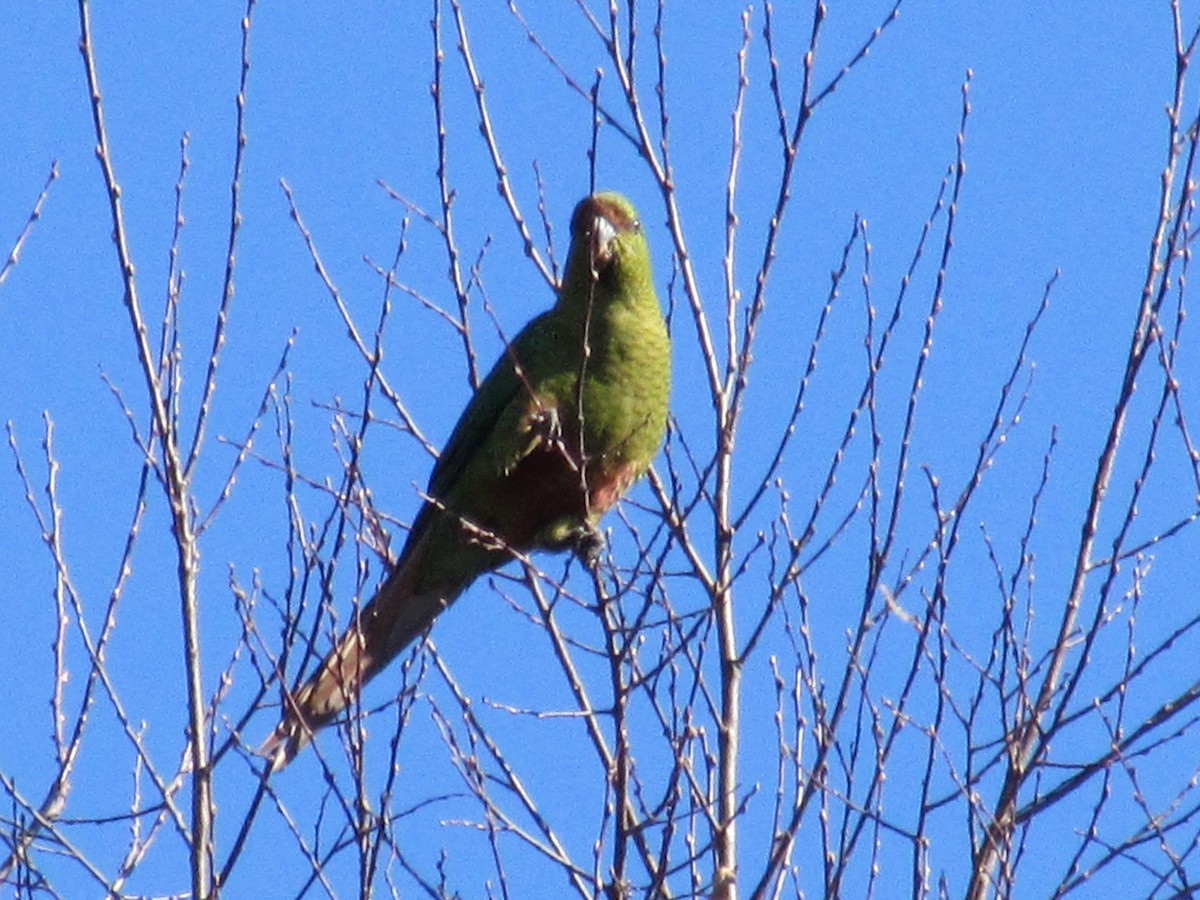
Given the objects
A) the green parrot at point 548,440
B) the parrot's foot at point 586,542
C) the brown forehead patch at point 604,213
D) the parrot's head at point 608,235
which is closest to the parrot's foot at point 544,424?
the green parrot at point 548,440

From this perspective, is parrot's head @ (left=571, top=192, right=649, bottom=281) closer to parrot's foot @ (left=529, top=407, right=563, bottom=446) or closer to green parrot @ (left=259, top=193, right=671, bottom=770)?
green parrot @ (left=259, top=193, right=671, bottom=770)

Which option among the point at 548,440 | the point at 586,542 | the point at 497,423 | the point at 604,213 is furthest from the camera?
the point at 604,213

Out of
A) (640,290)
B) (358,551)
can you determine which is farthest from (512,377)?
(358,551)

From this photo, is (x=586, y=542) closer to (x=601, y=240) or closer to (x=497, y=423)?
(x=497, y=423)

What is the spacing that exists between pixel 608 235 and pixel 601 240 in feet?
0.16

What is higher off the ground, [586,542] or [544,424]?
[544,424]

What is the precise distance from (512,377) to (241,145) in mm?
1753

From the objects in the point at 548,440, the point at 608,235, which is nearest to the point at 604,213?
the point at 608,235

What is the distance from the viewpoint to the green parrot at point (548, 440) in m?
5.72

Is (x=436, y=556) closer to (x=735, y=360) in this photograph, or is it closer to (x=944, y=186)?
(x=735, y=360)

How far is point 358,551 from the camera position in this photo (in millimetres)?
4473

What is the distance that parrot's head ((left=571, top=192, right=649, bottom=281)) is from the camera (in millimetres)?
6012

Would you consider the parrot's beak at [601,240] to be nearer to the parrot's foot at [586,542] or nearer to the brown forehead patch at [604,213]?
the brown forehead patch at [604,213]

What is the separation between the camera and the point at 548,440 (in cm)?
557
